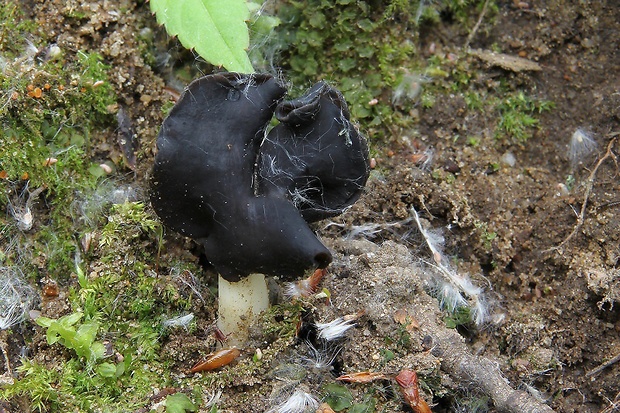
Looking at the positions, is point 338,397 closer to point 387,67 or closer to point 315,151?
point 315,151

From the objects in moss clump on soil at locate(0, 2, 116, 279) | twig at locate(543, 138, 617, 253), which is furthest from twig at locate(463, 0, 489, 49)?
moss clump on soil at locate(0, 2, 116, 279)

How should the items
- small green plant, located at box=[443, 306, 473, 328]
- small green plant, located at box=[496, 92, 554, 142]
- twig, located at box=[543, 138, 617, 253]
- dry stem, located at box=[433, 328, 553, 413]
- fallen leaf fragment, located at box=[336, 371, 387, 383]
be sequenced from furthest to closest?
small green plant, located at box=[496, 92, 554, 142] → twig, located at box=[543, 138, 617, 253] → small green plant, located at box=[443, 306, 473, 328] → fallen leaf fragment, located at box=[336, 371, 387, 383] → dry stem, located at box=[433, 328, 553, 413]

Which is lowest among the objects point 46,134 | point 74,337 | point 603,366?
point 603,366

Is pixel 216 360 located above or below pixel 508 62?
above

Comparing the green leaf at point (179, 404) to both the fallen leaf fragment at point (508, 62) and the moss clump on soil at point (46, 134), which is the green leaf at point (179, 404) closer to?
the moss clump on soil at point (46, 134)

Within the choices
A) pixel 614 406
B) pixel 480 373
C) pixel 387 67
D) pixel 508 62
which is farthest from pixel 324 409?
pixel 508 62

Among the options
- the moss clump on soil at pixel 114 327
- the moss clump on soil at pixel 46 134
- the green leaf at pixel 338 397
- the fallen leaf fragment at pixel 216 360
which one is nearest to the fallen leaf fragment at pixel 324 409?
the green leaf at pixel 338 397

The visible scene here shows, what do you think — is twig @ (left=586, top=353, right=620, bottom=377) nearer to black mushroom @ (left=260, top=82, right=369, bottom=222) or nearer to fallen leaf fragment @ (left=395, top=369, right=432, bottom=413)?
fallen leaf fragment @ (left=395, top=369, right=432, bottom=413)
